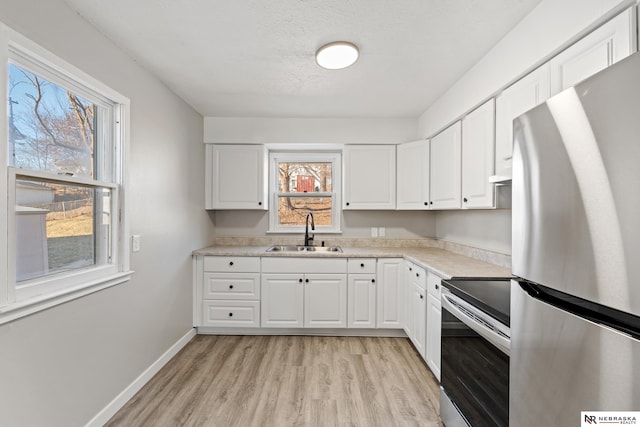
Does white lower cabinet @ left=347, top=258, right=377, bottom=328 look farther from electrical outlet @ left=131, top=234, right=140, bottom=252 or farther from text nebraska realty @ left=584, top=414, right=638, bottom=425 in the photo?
text nebraska realty @ left=584, top=414, right=638, bottom=425

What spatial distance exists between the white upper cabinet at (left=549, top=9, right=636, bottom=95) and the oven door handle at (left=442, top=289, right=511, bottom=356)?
3.73 feet

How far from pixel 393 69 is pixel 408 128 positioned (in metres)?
1.24

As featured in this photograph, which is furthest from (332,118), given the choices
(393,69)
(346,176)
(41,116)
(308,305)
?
(41,116)

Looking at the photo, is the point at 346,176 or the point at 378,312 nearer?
the point at 378,312

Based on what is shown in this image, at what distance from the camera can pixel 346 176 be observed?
3.33 metres

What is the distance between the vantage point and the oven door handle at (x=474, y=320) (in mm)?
1103

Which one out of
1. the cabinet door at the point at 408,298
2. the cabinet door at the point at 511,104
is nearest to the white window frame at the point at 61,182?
the cabinet door at the point at 408,298

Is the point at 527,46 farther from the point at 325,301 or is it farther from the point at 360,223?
the point at 325,301

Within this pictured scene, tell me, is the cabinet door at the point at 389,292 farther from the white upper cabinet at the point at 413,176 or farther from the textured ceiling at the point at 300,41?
the textured ceiling at the point at 300,41

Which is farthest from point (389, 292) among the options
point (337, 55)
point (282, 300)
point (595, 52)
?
point (595, 52)

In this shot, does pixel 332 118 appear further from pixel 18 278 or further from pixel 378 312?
pixel 18 278

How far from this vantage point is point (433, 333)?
2.18 metres

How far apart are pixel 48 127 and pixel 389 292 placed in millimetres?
2872

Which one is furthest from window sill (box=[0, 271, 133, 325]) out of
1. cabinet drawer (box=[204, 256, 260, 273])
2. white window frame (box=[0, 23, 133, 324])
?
cabinet drawer (box=[204, 256, 260, 273])
